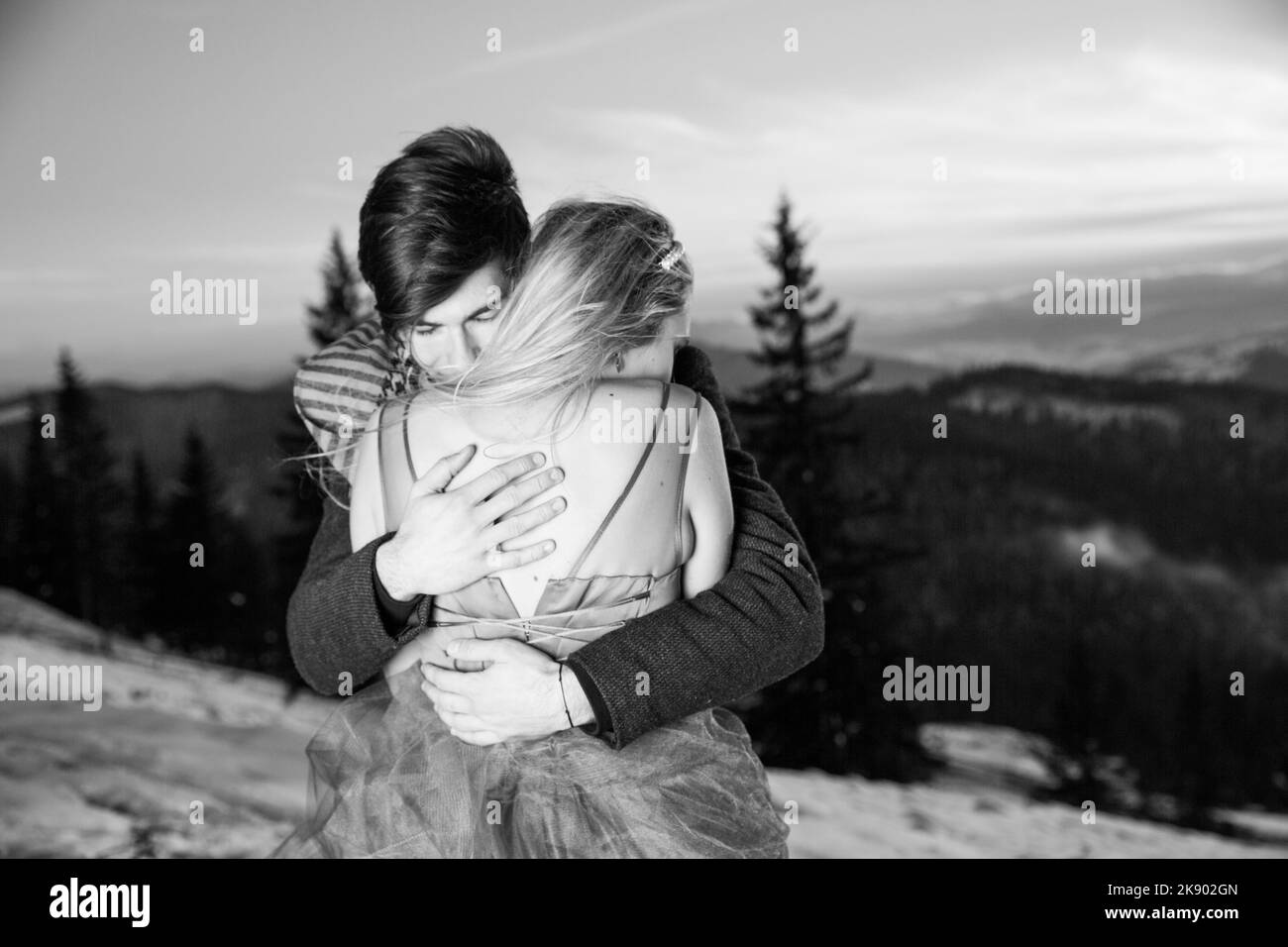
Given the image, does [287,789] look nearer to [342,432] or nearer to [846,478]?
[342,432]

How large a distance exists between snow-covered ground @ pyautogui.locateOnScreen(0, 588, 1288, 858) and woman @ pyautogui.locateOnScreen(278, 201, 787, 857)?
1982 mm

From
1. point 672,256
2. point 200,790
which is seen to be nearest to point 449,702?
point 672,256

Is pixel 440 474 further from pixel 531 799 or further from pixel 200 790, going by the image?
pixel 200 790

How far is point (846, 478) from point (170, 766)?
4.91m

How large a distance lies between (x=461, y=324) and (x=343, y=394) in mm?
198

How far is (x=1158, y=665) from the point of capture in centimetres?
826

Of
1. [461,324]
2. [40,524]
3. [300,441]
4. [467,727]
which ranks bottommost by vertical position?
[40,524]

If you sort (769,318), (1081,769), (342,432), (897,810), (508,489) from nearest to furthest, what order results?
(508,489), (342,432), (897,810), (769,318), (1081,769)

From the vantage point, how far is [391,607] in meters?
1.56

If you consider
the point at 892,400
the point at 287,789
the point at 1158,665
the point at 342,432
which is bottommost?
the point at 1158,665

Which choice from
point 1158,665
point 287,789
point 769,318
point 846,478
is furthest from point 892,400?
point 287,789

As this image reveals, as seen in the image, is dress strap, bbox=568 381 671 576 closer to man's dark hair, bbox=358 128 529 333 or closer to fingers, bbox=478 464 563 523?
fingers, bbox=478 464 563 523

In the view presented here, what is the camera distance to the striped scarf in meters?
1.78

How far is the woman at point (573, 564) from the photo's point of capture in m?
1.52
